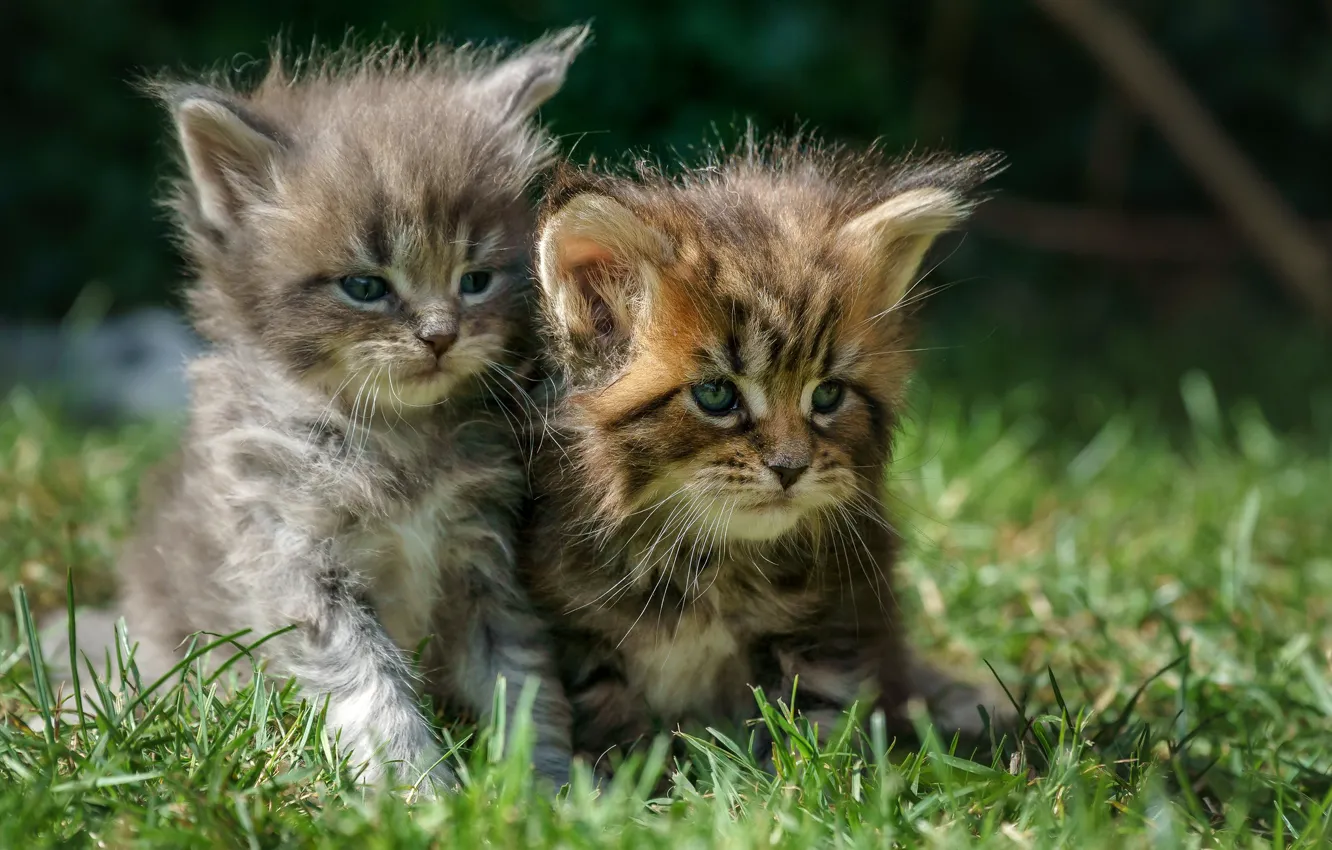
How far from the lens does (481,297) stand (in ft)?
7.98

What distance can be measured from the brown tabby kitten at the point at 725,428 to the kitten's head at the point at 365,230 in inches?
7.5

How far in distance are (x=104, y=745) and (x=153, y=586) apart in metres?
0.71

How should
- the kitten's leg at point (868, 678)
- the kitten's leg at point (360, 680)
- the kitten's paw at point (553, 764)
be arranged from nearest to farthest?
the kitten's leg at point (360, 680), the kitten's paw at point (553, 764), the kitten's leg at point (868, 678)

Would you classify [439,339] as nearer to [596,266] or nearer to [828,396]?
[596,266]

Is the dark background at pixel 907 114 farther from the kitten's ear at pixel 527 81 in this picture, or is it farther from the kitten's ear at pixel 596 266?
the kitten's ear at pixel 596 266

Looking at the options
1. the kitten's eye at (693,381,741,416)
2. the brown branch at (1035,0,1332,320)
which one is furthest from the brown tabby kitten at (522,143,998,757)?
the brown branch at (1035,0,1332,320)

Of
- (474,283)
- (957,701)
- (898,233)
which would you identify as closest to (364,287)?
(474,283)

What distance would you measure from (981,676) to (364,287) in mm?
1892

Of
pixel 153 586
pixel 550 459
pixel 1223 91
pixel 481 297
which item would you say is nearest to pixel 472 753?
pixel 550 459

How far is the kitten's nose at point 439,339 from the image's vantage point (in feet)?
7.56

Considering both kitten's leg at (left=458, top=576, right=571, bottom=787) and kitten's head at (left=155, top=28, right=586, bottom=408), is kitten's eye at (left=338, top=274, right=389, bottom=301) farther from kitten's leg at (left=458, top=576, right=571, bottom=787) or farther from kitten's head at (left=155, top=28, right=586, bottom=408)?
kitten's leg at (left=458, top=576, right=571, bottom=787)

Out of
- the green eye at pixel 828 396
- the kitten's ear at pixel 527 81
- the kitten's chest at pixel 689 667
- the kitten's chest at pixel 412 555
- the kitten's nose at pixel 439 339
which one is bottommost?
the kitten's chest at pixel 689 667

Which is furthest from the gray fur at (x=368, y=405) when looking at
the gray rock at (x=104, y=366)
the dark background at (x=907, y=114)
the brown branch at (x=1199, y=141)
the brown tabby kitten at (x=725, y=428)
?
the brown branch at (x=1199, y=141)

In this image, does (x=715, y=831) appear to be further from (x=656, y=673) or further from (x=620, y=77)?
(x=620, y=77)
